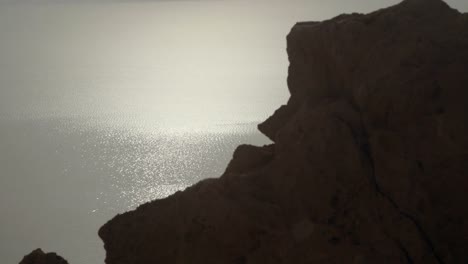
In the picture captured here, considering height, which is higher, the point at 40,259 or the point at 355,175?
the point at 355,175

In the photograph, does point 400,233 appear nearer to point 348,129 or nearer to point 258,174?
point 348,129

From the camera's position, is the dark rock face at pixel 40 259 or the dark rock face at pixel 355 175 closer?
the dark rock face at pixel 355 175

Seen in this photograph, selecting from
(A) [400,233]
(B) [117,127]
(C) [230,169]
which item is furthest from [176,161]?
(A) [400,233]

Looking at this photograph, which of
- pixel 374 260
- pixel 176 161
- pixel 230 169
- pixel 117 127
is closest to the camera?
pixel 374 260

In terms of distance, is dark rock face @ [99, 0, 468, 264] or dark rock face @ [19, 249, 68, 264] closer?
dark rock face @ [99, 0, 468, 264]

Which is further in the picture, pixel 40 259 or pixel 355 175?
pixel 40 259

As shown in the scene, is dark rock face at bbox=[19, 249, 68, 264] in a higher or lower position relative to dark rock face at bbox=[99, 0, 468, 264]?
lower

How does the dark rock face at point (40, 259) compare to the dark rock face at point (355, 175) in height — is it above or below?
below

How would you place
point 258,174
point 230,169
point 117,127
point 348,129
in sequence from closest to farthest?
1. point 348,129
2. point 258,174
3. point 230,169
4. point 117,127
